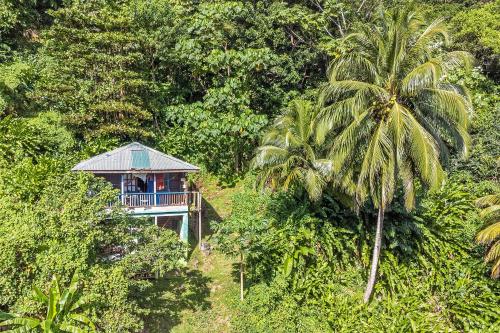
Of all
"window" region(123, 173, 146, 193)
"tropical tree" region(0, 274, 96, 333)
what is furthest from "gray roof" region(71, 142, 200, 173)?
"tropical tree" region(0, 274, 96, 333)

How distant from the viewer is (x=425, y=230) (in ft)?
43.8

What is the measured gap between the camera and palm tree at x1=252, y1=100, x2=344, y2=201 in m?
12.4

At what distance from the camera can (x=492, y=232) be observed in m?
11.2

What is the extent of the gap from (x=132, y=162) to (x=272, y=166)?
620 cm

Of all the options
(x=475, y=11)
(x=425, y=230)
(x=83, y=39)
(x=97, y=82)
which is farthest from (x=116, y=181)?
(x=475, y=11)

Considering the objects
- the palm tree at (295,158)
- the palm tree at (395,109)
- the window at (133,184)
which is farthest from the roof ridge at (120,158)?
the palm tree at (395,109)

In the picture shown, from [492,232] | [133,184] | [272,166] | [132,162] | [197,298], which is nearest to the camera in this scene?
[492,232]

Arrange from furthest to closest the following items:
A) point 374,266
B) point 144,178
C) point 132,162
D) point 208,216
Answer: point 208,216 → point 144,178 → point 132,162 → point 374,266

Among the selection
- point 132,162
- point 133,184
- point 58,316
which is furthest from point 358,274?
point 133,184

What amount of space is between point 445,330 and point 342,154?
6692 millimetres

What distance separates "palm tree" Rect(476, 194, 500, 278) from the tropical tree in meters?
12.2

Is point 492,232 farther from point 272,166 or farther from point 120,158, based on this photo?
A: point 120,158

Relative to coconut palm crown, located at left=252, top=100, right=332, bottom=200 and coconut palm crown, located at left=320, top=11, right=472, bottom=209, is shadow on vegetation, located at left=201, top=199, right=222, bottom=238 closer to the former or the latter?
coconut palm crown, located at left=252, top=100, right=332, bottom=200

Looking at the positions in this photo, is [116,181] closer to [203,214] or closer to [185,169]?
[185,169]
